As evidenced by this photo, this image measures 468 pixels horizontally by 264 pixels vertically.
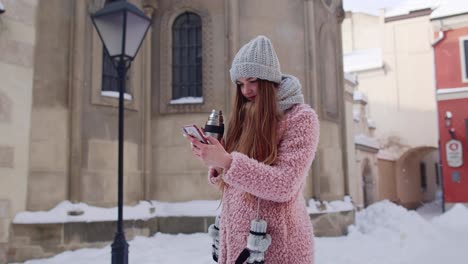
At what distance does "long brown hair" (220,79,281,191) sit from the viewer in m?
1.96

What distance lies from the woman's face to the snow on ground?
18.2 ft

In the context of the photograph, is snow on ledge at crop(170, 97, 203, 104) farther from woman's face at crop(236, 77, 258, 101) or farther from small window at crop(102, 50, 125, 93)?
woman's face at crop(236, 77, 258, 101)

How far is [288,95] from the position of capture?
2115mm

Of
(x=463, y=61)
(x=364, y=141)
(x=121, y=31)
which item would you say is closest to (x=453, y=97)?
(x=463, y=61)

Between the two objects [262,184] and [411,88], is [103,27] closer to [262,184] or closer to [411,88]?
[262,184]

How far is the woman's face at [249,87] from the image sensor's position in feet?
6.89

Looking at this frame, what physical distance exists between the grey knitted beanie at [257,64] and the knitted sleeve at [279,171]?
0.29 meters

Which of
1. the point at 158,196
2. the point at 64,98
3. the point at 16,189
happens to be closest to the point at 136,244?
the point at 158,196

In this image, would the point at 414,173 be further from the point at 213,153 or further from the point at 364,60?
the point at 213,153

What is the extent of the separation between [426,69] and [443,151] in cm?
902

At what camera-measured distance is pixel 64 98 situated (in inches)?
341

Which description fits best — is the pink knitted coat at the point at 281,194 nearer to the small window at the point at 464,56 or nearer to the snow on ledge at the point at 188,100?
the snow on ledge at the point at 188,100

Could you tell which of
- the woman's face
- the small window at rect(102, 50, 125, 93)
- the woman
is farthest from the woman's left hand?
the small window at rect(102, 50, 125, 93)

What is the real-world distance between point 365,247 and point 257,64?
8420mm
